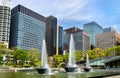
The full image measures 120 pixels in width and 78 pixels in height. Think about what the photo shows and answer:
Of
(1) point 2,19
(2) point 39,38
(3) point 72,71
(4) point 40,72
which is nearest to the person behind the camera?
(4) point 40,72

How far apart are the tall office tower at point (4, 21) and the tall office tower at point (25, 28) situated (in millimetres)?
6861

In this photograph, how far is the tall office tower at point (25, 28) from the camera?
155250mm

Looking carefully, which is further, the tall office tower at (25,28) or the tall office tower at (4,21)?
the tall office tower at (25,28)

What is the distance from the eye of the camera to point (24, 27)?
162 m

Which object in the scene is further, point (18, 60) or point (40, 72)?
point (18, 60)

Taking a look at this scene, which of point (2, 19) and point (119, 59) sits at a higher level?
point (2, 19)

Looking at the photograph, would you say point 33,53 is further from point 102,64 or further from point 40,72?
point 40,72

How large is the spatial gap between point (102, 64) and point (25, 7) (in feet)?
289

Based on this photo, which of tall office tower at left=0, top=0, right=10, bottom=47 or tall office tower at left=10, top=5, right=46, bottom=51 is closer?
tall office tower at left=0, top=0, right=10, bottom=47

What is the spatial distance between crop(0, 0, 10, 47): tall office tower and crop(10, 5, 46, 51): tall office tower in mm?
6861

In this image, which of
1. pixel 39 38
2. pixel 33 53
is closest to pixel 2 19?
pixel 39 38

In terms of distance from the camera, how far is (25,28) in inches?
6412

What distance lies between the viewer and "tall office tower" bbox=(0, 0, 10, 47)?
148125mm

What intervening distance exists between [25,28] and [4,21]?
17.9 meters
